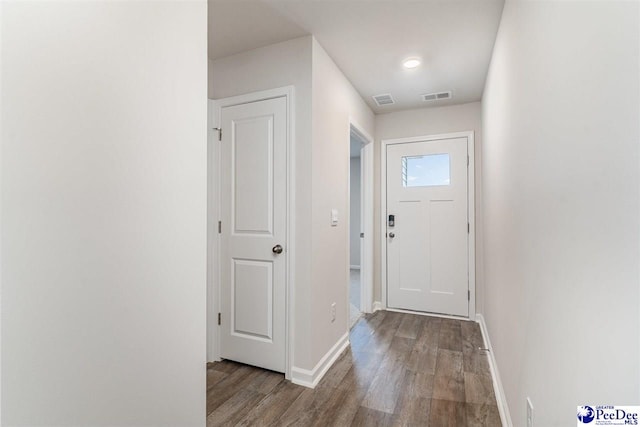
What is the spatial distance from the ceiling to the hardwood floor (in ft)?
7.93

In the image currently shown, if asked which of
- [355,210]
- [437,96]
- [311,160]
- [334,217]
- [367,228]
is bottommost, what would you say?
[367,228]

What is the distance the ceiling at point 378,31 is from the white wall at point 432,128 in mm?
633

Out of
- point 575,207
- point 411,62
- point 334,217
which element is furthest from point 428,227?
point 575,207

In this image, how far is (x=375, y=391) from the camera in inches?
80.7

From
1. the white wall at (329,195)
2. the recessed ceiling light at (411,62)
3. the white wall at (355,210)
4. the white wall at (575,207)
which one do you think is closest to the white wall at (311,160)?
the white wall at (329,195)

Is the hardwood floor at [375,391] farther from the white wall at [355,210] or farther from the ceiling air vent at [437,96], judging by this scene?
the white wall at [355,210]

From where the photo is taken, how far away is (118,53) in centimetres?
87

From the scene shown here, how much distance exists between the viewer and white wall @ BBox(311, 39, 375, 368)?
2.21 meters

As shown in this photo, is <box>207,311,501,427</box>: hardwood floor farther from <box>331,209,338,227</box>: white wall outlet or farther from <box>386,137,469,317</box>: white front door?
<box>331,209,338,227</box>: white wall outlet

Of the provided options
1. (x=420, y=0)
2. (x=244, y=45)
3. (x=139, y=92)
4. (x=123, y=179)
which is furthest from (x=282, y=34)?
(x=123, y=179)

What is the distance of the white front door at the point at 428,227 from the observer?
3.47m

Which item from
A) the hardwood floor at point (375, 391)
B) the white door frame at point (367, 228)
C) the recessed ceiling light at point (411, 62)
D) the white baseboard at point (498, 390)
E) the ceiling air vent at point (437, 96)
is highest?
the recessed ceiling light at point (411, 62)

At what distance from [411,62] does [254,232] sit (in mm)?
1873

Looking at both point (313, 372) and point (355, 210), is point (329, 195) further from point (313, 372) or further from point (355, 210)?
point (355, 210)
